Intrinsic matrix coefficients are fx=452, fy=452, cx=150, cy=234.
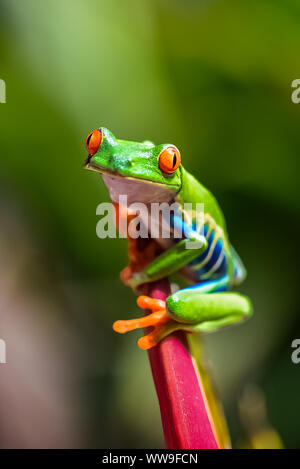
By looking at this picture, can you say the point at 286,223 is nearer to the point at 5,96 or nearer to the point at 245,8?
the point at 245,8

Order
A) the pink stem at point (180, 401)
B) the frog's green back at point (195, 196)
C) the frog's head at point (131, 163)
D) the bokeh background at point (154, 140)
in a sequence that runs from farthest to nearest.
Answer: the bokeh background at point (154, 140) < the frog's green back at point (195, 196) < the frog's head at point (131, 163) < the pink stem at point (180, 401)

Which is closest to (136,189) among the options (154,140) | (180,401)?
(180,401)

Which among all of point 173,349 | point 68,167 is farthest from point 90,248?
point 173,349

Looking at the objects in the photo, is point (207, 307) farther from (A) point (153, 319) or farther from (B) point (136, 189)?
(B) point (136, 189)

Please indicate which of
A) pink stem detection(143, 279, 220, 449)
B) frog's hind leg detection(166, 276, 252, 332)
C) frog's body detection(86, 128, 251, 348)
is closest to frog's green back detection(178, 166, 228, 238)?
frog's body detection(86, 128, 251, 348)

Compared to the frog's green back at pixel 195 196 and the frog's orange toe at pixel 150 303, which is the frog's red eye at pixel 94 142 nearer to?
the frog's green back at pixel 195 196

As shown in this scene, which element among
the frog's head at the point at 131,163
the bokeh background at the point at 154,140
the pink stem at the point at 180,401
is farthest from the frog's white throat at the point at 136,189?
the bokeh background at the point at 154,140

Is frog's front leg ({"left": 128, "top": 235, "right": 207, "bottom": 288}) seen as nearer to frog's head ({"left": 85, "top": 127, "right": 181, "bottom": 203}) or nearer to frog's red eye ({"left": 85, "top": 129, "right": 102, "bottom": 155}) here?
frog's head ({"left": 85, "top": 127, "right": 181, "bottom": 203})
